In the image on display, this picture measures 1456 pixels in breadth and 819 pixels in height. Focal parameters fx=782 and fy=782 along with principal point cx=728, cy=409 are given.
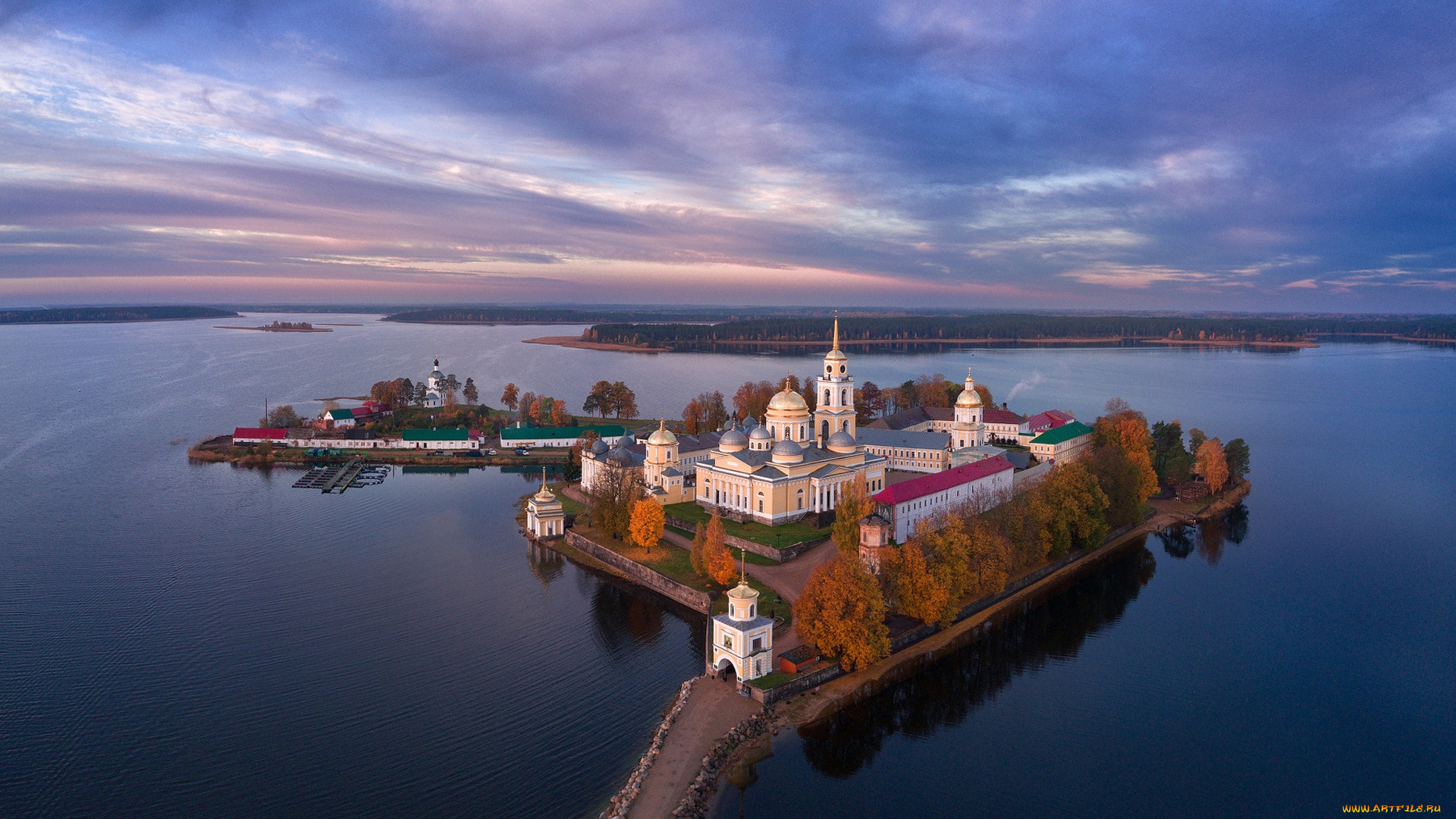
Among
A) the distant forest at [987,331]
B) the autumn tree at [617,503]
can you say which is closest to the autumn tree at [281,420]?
the autumn tree at [617,503]

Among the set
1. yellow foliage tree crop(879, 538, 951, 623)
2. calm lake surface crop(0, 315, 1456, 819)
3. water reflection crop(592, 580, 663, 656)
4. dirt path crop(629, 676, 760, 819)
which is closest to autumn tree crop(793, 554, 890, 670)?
calm lake surface crop(0, 315, 1456, 819)

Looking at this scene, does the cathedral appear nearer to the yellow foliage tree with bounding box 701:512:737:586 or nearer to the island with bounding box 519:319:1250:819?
the island with bounding box 519:319:1250:819

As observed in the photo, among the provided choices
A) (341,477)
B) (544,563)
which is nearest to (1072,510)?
(544,563)

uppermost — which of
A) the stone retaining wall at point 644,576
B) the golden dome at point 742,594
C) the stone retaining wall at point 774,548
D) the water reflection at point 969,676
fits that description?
the golden dome at point 742,594

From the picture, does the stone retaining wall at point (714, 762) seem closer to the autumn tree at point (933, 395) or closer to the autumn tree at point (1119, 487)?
the autumn tree at point (1119, 487)

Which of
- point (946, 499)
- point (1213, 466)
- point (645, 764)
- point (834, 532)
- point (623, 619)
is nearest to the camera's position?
point (645, 764)

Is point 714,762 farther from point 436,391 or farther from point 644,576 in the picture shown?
point 436,391
